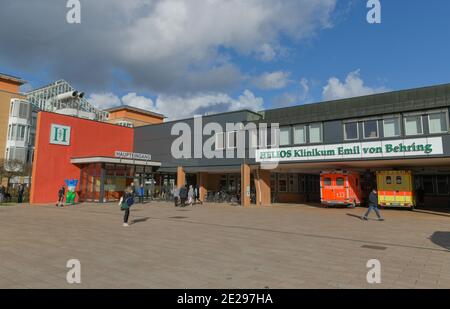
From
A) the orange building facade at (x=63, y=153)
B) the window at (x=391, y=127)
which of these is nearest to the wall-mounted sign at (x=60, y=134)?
the orange building facade at (x=63, y=153)

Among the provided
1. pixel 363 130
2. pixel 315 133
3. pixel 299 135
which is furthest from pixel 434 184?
pixel 299 135

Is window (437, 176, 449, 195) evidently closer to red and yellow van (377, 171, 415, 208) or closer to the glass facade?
red and yellow van (377, 171, 415, 208)

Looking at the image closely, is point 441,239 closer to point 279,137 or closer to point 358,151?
point 358,151

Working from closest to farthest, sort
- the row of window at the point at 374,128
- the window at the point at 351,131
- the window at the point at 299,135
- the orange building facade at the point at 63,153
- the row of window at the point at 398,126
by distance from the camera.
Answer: the row of window at the point at 398,126 < the row of window at the point at 374,128 < the window at the point at 351,131 < the window at the point at 299,135 < the orange building facade at the point at 63,153

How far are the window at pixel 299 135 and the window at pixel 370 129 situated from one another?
14.5ft

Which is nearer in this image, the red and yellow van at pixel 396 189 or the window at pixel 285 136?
the red and yellow van at pixel 396 189

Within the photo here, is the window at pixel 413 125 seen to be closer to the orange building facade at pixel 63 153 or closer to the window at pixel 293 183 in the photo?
the window at pixel 293 183

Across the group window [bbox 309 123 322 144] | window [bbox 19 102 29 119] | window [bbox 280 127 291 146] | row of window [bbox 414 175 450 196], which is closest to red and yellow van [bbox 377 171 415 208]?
window [bbox 309 123 322 144]

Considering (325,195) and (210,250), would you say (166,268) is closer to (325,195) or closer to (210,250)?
(210,250)

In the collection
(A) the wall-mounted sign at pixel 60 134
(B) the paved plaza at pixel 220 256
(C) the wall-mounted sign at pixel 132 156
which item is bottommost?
(B) the paved plaza at pixel 220 256

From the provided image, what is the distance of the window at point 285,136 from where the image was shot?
85.9 ft

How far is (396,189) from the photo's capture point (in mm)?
23469

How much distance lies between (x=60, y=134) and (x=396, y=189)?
27630 mm

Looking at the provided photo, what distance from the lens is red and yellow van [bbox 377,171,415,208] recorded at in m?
23.0
